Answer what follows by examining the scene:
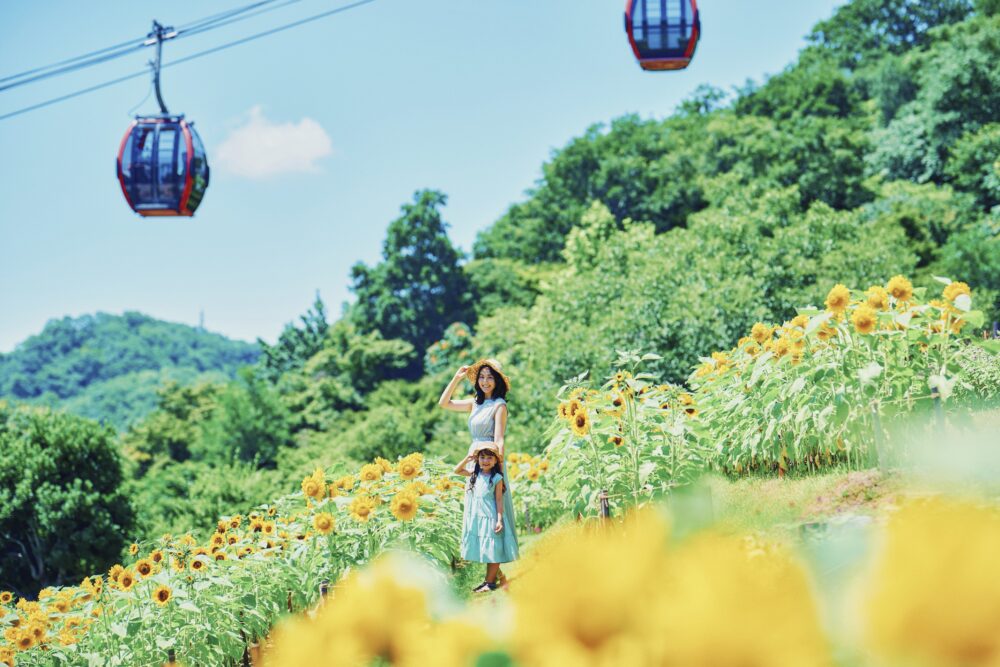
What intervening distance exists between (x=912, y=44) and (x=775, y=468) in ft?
121

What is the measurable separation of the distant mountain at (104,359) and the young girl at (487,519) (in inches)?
3196

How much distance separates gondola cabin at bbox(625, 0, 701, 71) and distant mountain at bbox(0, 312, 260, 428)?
8112 centimetres

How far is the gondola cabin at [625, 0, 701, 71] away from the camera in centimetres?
595

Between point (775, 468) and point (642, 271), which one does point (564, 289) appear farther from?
point (775, 468)

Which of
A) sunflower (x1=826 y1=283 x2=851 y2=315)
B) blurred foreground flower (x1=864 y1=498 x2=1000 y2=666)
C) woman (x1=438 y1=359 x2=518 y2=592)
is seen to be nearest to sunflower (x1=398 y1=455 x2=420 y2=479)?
woman (x1=438 y1=359 x2=518 y2=592)

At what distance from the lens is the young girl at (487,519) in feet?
16.9

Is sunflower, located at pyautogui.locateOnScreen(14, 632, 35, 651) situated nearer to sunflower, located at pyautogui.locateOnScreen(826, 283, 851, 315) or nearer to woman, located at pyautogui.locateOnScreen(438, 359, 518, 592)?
woman, located at pyautogui.locateOnScreen(438, 359, 518, 592)

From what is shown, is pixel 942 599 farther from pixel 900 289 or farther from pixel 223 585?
pixel 223 585

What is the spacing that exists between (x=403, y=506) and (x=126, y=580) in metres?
1.65

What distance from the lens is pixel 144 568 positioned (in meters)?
5.00

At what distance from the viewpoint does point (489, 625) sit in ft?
2.14

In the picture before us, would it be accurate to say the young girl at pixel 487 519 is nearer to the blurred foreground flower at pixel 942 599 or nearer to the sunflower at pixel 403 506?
the sunflower at pixel 403 506

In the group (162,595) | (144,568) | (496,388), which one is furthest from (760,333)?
(144,568)

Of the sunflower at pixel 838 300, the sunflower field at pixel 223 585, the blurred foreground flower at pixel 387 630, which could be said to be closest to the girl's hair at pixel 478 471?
the sunflower field at pixel 223 585
